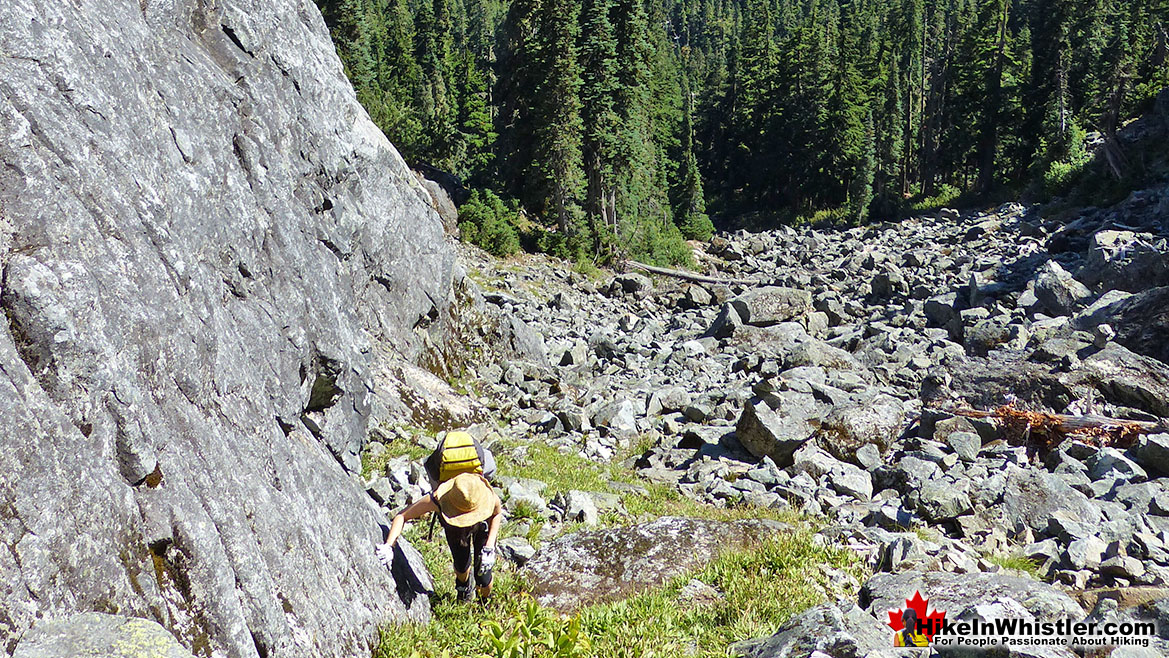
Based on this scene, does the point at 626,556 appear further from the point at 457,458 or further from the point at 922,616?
the point at 922,616

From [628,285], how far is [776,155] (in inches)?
1892

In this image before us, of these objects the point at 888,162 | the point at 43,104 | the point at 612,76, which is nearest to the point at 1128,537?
the point at 43,104

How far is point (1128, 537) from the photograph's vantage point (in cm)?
948

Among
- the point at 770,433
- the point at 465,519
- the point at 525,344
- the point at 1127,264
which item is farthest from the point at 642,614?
the point at 1127,264

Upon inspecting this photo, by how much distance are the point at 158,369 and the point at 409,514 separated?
2.45 metres

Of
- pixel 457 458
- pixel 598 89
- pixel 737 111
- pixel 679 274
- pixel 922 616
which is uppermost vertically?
pixel 598 89

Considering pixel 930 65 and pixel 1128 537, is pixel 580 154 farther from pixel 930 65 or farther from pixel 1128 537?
pixel 930 65

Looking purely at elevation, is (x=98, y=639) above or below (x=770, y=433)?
above

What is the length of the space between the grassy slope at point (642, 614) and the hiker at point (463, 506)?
1.29ft

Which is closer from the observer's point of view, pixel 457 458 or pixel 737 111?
pixel 457 458

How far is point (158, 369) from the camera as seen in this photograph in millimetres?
5078

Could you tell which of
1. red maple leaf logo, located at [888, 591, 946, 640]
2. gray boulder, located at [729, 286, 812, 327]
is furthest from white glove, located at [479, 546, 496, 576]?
gray boulder, located at [729, 286, 812, 327]

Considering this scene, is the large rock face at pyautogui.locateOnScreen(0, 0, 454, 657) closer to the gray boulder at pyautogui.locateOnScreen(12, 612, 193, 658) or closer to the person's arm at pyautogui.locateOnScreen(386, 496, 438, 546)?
the gray boulder at pyautogui.locateOnScreen(12, 612, 193, 658)

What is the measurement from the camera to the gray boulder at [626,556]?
8070 mm
